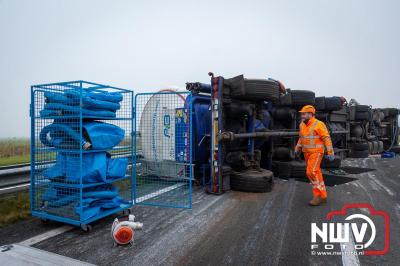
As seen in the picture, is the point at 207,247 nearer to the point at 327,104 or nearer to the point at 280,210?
the point at 280,210

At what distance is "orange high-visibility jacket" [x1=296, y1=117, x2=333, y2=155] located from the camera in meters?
4.77

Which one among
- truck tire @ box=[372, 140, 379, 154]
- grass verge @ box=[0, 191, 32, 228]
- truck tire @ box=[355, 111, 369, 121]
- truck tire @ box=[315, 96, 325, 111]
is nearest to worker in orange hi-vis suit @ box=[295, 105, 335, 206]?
truck tire @ box=[315, 96, 325, 111]

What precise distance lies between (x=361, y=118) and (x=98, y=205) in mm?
12942

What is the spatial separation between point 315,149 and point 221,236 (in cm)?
266

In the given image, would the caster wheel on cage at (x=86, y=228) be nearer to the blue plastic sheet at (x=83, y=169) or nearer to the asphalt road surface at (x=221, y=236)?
the asphalt road surface at (x=221, y=236)

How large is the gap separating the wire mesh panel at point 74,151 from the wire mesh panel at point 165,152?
2.84 feet

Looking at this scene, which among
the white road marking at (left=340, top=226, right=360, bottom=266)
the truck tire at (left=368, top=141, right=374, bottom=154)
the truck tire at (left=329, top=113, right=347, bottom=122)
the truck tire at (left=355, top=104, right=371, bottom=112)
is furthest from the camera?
the truck tire at (left=368, top=141, right=374, bottom=154)

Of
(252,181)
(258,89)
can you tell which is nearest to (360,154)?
(252,181)

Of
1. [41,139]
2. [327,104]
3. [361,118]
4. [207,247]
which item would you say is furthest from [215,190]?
[361,118]

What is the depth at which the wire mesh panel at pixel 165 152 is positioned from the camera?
16.0 feet

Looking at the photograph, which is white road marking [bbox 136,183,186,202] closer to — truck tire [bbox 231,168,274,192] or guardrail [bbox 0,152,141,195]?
guardrail [bbox 0,152,141,195]

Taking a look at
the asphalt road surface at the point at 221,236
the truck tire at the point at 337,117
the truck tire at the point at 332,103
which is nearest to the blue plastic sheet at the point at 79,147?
the asphalt road surface at the point at 221,236

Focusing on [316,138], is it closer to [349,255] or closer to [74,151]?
[349,255]

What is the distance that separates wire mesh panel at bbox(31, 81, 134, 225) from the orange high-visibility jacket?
3.42 metres
